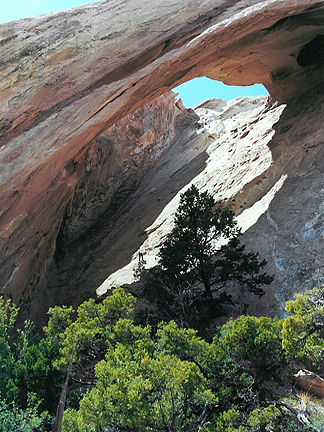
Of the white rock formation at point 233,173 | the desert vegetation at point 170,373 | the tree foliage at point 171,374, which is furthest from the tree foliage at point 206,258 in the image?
the tree foliage at point 171,374

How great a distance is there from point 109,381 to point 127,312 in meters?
3.41

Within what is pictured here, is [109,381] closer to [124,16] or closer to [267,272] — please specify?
[267,272]

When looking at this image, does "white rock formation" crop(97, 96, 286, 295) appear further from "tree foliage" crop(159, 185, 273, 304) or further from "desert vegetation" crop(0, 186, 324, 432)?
"desert vegetation" crop(0, 186, 324, 432)

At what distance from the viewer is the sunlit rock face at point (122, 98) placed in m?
12.0

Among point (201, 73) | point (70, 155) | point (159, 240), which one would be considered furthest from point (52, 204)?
point (201, 73)

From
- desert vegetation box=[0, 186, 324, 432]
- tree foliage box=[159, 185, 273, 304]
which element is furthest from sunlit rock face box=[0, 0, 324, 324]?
desert vegetation box=[0, 186, 324, 432]

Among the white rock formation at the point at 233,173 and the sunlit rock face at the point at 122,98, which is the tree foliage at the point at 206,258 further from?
the white rock formation at the point at 233,173

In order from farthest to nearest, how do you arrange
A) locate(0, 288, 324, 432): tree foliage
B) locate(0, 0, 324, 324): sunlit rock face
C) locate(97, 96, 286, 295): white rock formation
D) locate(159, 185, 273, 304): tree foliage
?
locate(97, 96, 286, 295): white rock formation
locate(159, 185, 273, 304): tree foliage
locate(0, 0, 324, 324): sunlit rock face
locate(0, 288, 324, 432): tree foliage

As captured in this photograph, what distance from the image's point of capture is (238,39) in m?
15.7

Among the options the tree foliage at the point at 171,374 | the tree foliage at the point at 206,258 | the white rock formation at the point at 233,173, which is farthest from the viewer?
the white rock formation at the point at 233,173

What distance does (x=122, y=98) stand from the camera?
44.9ft

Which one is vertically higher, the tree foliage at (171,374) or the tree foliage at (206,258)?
the tree foliage at (171,374)

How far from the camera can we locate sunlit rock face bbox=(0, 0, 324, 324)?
12.0 meters

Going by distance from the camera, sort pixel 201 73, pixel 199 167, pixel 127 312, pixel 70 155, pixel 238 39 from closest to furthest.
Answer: pixel 127 312 < pixel 70 155 < pixel 238 39 < pixel 201 73 < pixel 199 167
